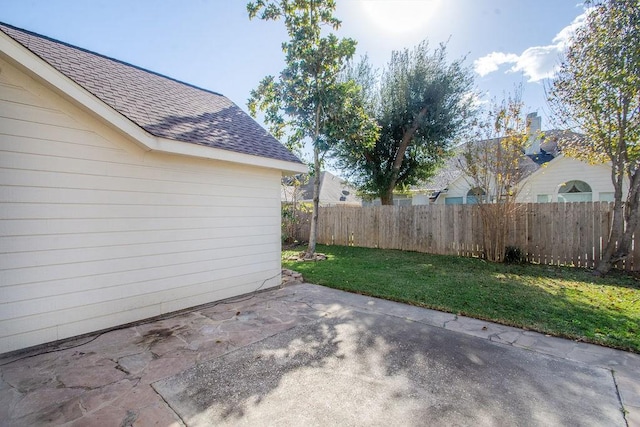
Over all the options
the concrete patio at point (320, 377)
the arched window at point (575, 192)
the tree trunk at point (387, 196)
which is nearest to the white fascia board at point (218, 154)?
the concrete patio at point (320, 377)

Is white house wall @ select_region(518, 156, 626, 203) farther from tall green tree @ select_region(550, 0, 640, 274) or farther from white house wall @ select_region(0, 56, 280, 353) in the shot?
white house wall @ select_region(0, 56, 280, 353)

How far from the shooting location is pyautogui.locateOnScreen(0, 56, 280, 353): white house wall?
3.30 meters

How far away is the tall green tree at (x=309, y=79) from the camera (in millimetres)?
8805

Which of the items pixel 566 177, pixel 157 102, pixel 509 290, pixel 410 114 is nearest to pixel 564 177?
pixel 566 177

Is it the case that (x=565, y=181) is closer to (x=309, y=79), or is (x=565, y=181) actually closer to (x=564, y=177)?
(x=564, y=177)

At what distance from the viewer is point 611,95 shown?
6.22 meters

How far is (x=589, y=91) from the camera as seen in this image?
6512mm

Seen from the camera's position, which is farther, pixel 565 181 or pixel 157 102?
pixel 565 181

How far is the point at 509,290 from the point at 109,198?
6824 millimetres

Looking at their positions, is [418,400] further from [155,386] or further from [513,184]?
[513,184]

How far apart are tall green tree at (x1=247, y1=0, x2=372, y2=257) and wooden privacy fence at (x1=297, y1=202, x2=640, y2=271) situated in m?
3.44

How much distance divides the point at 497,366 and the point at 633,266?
6.54 meters

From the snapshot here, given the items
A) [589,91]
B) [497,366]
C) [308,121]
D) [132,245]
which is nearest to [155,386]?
[132,245]

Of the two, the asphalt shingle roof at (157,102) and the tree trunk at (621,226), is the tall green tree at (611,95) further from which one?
the asphalt shingle roof at (157,102)
